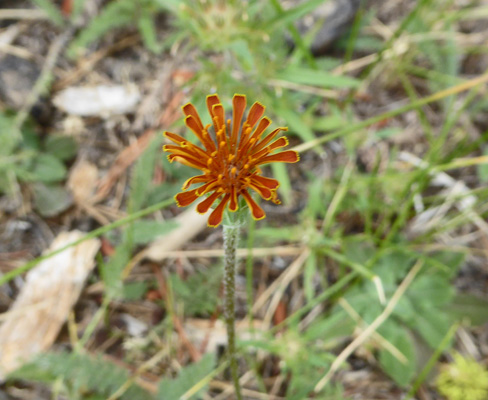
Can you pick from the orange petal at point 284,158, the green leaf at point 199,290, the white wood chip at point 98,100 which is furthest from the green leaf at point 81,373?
the white wood chip at point 98,100

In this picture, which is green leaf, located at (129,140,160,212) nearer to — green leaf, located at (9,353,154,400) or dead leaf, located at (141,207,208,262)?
dead leaf, located at (141,207,208,262)

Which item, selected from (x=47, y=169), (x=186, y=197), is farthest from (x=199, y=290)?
(x=186, y=197)

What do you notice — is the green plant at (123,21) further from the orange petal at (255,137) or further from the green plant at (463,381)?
the green plant at (463,381)

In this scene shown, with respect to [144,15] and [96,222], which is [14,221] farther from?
[144,15]

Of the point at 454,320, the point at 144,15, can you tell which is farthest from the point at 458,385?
the point at 144,15

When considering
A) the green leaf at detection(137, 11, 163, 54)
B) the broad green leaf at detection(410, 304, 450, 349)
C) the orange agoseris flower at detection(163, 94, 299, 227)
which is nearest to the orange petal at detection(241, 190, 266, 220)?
the orange agoseris flower at detection(163, 94, 299, 227)

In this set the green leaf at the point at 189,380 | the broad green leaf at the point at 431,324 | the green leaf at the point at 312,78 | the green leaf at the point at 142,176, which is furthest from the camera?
the green leaf at the point at 142,176

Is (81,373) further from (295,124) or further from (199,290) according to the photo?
(295,124)
